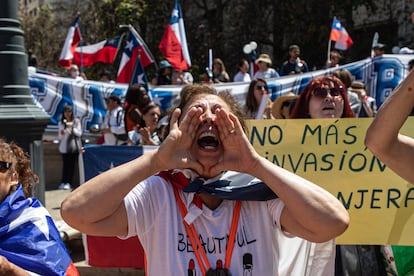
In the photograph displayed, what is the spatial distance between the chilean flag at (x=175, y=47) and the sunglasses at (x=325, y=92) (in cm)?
746

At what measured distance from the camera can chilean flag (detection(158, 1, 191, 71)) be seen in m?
10.8

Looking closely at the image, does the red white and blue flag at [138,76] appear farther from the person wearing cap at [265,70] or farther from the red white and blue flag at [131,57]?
the person wearing cap at [265,70]

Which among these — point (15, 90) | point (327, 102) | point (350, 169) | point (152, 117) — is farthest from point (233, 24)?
point (350, 169)

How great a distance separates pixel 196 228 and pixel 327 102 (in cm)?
168

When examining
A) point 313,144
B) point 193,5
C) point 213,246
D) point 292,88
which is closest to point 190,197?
point 213,246

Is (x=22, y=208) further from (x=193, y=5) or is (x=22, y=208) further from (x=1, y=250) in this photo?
(x=193, y=5)

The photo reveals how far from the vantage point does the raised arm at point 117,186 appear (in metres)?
1.90

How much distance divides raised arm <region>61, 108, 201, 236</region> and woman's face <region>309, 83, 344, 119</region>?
1.59 m

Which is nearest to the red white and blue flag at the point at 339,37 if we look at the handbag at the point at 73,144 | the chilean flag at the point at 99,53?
the chilean flag at the point at 99,53

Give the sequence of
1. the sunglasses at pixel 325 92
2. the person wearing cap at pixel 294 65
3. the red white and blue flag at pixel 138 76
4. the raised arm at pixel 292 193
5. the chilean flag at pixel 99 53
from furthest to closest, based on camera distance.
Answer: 1. the chilean flag at pixel 99 53
2. the person wearing cap at pixel 294 65
3. the red white and blue flag at pixel 138 76
4. the sunglasses at pixel 325 92
5. the raised arm at pixel 292 193

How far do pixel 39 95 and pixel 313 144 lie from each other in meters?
7.80

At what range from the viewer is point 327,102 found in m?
3.38

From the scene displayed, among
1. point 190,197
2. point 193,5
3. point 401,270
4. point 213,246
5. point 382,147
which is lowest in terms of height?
point 401,270

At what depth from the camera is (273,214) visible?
2.02 meters
